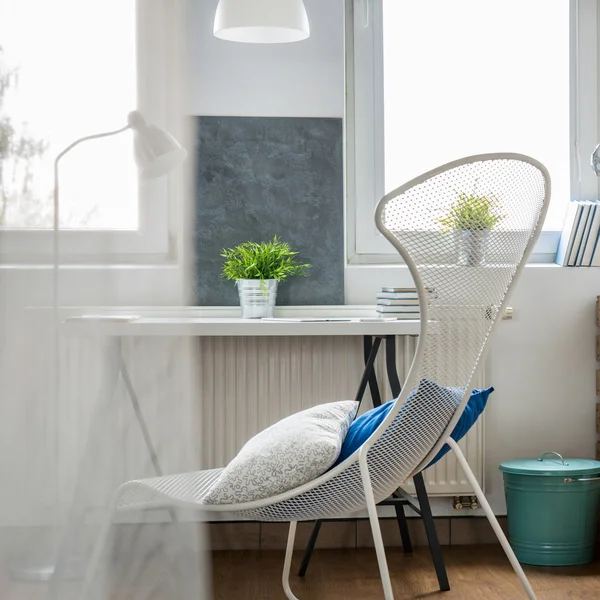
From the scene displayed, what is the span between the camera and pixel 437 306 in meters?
1.67

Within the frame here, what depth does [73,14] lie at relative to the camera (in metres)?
0.34

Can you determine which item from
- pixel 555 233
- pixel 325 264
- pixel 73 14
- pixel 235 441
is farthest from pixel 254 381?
pixel 73 14

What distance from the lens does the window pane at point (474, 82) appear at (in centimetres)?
306

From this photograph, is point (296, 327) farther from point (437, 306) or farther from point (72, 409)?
point (72, 409)

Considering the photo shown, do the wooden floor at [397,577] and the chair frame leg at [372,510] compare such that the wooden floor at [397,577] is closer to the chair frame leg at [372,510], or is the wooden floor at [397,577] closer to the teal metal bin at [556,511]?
the teal metal bin at [556,511]

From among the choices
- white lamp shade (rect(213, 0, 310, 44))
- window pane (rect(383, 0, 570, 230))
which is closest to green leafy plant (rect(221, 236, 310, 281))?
window pane (rect(383, 0, 570, 230))

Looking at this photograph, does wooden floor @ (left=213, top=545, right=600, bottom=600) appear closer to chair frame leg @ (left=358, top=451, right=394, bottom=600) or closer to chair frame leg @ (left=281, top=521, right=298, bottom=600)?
chair frame leg @ (left=281, top=521, right=298, bottom=600)

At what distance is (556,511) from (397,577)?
1.82ft

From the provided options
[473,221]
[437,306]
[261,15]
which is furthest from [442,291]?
[261,15]

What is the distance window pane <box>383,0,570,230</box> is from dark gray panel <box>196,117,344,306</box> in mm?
287

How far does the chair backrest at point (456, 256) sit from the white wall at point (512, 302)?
1.22m

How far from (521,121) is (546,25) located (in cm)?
37

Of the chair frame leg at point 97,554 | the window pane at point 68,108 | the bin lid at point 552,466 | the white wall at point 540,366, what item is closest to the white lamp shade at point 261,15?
the white wall at point 540,366

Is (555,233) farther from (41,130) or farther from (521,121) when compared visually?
(41,130)
